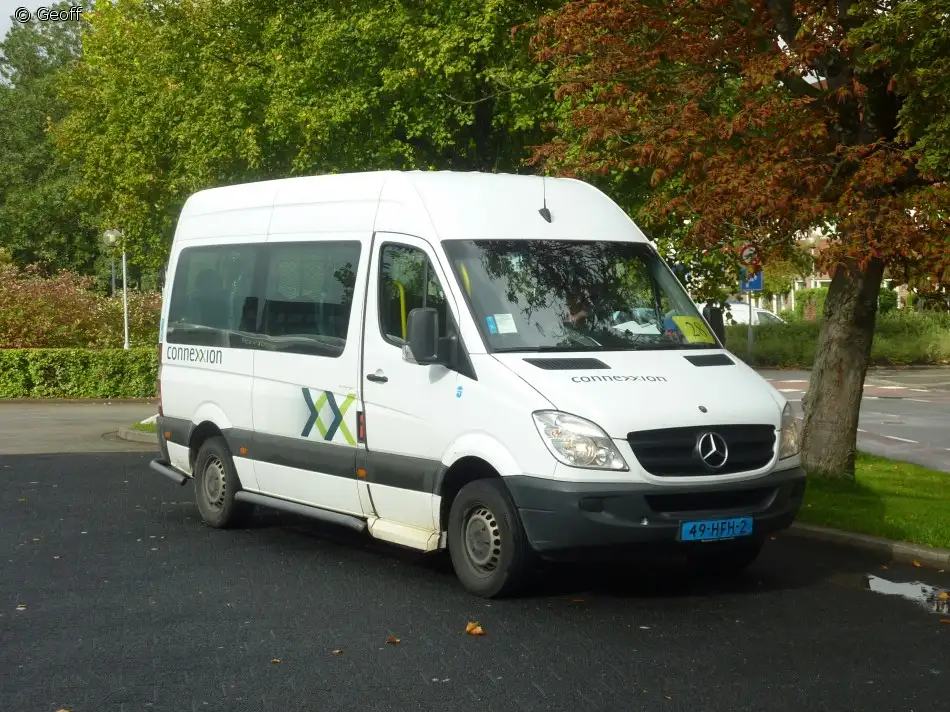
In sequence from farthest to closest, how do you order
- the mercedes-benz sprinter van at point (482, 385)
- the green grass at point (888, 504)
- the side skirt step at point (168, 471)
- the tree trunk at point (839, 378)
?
the tree trunk at point (839, 378)
the side skirt step at point (168, 471)
the green grass at point (888, 504)
the mercedes-benz sprinter van at point (482, 385)

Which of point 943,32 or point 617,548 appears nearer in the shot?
point 617,548

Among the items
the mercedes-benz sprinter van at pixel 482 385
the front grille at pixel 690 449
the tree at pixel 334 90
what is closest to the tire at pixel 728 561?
the mercedes-benz sprinter van at pixel 482 385

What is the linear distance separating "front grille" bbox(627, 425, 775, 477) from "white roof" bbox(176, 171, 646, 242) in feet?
5.93

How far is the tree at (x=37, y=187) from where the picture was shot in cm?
6800

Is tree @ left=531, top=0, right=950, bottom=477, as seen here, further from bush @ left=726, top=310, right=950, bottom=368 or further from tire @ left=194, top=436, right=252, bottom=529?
bush @ left=726, top=310, right=950, bottom=368

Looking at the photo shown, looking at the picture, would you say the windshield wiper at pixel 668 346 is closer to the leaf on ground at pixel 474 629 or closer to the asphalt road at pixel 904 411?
the leaf on ground at pixel 474 629

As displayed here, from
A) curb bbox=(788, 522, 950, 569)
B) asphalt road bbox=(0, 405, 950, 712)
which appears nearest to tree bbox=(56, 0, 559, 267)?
curb bbox=(788, 522, 950, 569)

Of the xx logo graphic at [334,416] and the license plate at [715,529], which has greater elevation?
the xx logo graphic at [334,416]

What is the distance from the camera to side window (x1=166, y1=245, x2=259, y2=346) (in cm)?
1094

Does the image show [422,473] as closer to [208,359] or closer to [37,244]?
[208,359]

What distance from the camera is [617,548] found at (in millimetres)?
8094

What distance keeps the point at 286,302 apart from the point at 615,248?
243 centimetres

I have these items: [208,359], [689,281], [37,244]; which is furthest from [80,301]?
[37,244]

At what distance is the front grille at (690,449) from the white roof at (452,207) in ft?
5.93
